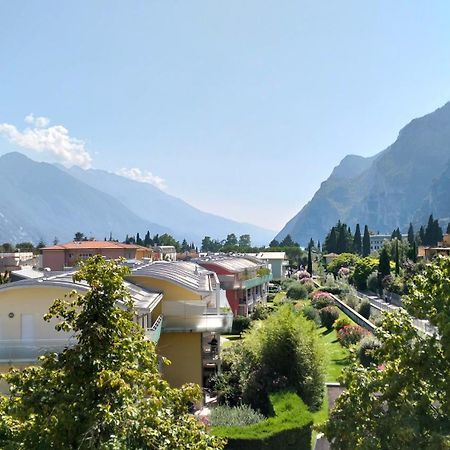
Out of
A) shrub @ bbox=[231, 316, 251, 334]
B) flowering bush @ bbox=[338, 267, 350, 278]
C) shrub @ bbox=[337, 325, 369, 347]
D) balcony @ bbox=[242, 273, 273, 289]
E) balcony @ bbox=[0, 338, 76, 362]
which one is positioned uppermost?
balcony @ bbox=[0, 338, 76, 362]


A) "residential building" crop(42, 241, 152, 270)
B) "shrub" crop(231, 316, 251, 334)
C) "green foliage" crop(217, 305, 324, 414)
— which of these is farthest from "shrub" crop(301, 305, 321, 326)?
"residential building" crop(42, 241, 152, 270)

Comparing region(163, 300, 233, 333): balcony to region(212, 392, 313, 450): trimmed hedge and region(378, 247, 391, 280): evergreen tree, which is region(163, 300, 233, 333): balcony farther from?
region(378, 247, 391, 280): evergreen tree

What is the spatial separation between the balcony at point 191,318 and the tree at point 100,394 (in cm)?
1480

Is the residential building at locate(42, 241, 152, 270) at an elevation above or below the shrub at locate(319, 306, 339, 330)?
above

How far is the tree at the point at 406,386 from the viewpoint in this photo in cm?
736

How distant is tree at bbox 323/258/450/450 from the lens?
24.1ft

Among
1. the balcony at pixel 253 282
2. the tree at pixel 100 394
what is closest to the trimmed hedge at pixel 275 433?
the tree at pixel 100 394

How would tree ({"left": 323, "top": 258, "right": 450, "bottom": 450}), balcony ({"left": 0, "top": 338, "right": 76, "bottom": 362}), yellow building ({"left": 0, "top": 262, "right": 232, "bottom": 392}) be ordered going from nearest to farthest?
1. tree ({"left": 323, "top": 258, "right": 450, "bottom": 450})
2. balcony ({"left": 0, "top": 338, "right": 76, "bottom": 362})
3. yellow building ({"left": 0, "top": 262, "right": 232, "bottom": 392})

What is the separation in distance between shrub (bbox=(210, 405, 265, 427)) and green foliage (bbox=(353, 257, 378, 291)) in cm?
5506

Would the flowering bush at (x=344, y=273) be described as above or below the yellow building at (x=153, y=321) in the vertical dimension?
below

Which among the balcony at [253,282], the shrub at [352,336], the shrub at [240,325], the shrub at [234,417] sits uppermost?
the balcony at [253,282]

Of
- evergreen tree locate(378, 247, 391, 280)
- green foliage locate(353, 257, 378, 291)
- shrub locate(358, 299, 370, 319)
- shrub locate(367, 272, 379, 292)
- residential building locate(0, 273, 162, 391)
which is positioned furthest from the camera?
green foliage locate(353, 257, 378, 291)

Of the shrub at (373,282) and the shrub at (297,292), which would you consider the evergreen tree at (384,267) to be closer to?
the shrub at (373,282)

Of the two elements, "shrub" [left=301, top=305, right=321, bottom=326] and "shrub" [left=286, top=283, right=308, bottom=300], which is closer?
"shrub" [left=301, top=305, right=321, bottom=326]
